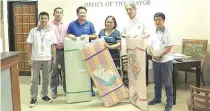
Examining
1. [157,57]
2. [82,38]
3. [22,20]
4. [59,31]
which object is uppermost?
[22,20]

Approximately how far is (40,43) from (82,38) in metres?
0.61

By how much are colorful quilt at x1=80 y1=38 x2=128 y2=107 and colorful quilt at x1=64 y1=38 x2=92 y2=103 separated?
0.11 m

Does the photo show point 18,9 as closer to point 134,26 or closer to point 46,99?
point 46,99

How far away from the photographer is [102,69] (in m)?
4.44

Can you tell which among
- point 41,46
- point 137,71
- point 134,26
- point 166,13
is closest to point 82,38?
point 41,46

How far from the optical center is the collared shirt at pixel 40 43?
4398 millimetres

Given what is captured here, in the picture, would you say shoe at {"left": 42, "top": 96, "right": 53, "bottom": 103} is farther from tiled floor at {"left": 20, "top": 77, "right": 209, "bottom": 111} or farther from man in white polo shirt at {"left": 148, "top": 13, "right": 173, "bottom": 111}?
man in white polo shirt at {"left": 148, "top": 13, "right": 173, "bottom": 111}

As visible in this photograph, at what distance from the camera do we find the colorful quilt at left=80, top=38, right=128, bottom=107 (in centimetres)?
442

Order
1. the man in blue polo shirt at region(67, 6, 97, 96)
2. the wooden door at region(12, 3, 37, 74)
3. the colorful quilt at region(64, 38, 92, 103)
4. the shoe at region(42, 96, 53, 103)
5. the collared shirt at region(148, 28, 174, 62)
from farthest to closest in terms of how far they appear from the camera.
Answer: the wooden door at region(12, 3, 37, 74)
the shoe at region(42, 96, 53, 103)
the man in blue polo shirt at region(67, 6, 97, 96)
the colorful quilt at region(64, 38, 92, 103)
the collared shirt at region(148, 28, 174, 62)

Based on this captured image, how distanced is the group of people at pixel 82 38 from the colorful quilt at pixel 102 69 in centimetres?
17

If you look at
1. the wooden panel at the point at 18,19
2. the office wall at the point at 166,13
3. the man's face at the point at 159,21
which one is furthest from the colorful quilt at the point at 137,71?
the wooden panel at the point at 18,19

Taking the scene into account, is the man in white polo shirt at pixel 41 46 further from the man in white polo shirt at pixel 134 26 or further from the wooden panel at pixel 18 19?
the wooden panel at pixel 18 19

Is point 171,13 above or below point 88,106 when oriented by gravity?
above

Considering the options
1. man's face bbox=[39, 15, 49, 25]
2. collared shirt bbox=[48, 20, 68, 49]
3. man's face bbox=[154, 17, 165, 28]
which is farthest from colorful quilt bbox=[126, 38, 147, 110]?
man's face bbox=[39, 15, 49, 25]
